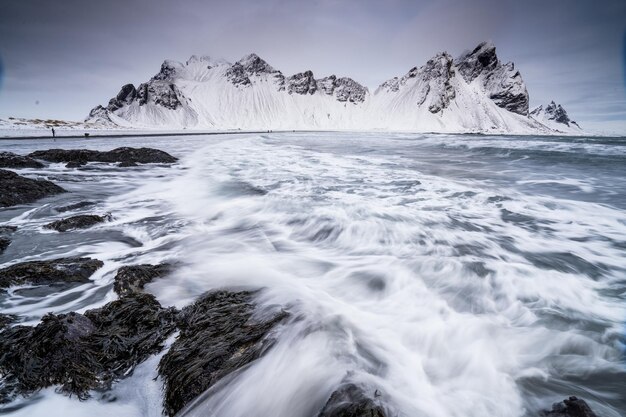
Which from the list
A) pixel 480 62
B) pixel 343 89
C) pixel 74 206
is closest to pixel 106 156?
pixel 74 206

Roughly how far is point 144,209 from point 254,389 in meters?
5.93

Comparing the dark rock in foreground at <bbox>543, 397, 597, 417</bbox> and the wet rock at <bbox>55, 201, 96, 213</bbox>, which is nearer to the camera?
the dark rock in foreground at <bbox>543, 397, 597, 417</bbox>

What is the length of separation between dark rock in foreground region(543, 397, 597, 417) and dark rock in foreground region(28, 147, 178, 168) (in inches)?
611

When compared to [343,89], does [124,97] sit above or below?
below

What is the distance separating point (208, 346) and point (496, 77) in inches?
7986

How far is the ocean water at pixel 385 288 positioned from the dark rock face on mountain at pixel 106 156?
6942mm

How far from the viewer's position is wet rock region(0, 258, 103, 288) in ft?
10.2

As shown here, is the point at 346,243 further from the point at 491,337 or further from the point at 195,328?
the point at 195,328

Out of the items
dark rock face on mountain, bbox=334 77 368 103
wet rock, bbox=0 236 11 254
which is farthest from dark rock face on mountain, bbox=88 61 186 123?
wet rock, bbox=0 236 11 254

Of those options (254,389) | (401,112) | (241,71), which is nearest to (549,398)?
(254,389)

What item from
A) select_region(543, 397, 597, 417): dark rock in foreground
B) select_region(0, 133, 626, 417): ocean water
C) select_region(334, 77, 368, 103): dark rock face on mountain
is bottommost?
select_region(0, 133, 626, 417): ocean water

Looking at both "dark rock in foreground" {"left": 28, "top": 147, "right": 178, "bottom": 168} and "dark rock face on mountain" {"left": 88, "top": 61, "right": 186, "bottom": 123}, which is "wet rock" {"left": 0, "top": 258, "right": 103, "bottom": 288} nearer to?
"dark rock in foreground" {"left": 28, "top": 147, "right": 178, "bottom": 168}

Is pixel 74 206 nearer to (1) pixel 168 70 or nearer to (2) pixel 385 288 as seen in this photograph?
(2) pixel 385 288

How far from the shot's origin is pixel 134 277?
325 centimetres
